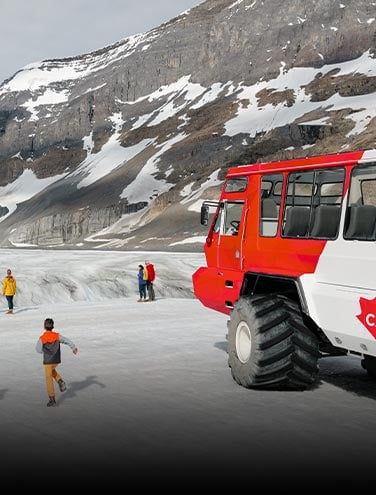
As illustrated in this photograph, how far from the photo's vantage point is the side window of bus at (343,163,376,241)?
7.03 meters

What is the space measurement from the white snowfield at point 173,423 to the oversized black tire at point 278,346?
0.88 feet

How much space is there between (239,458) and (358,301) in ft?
7.29

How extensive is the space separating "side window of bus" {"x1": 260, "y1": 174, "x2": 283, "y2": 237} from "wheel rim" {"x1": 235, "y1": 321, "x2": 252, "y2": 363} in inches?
53.4

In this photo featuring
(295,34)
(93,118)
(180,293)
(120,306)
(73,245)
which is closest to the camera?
(120,306)

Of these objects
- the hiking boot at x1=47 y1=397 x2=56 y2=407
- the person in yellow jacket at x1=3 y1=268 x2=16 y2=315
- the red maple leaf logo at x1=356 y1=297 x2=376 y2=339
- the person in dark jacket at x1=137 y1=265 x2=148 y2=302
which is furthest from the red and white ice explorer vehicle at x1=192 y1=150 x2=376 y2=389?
the person in dark jacket at x1=137 y1=265 x2=148 y2=302

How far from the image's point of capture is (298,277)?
7914 mm

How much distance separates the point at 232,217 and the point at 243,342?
2.19 m

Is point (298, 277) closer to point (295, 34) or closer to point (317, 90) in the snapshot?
point (317, 90)

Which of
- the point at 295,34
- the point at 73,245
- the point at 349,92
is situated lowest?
the point at 73,245

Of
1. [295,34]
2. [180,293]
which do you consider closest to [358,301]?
[180,293]

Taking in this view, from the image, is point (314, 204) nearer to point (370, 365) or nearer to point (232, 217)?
point (232, 217)

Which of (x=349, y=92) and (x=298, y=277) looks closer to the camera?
(x=298, y=277)

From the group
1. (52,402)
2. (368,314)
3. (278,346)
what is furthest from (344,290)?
(52,402)

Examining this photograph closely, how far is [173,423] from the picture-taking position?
23.7 ft
